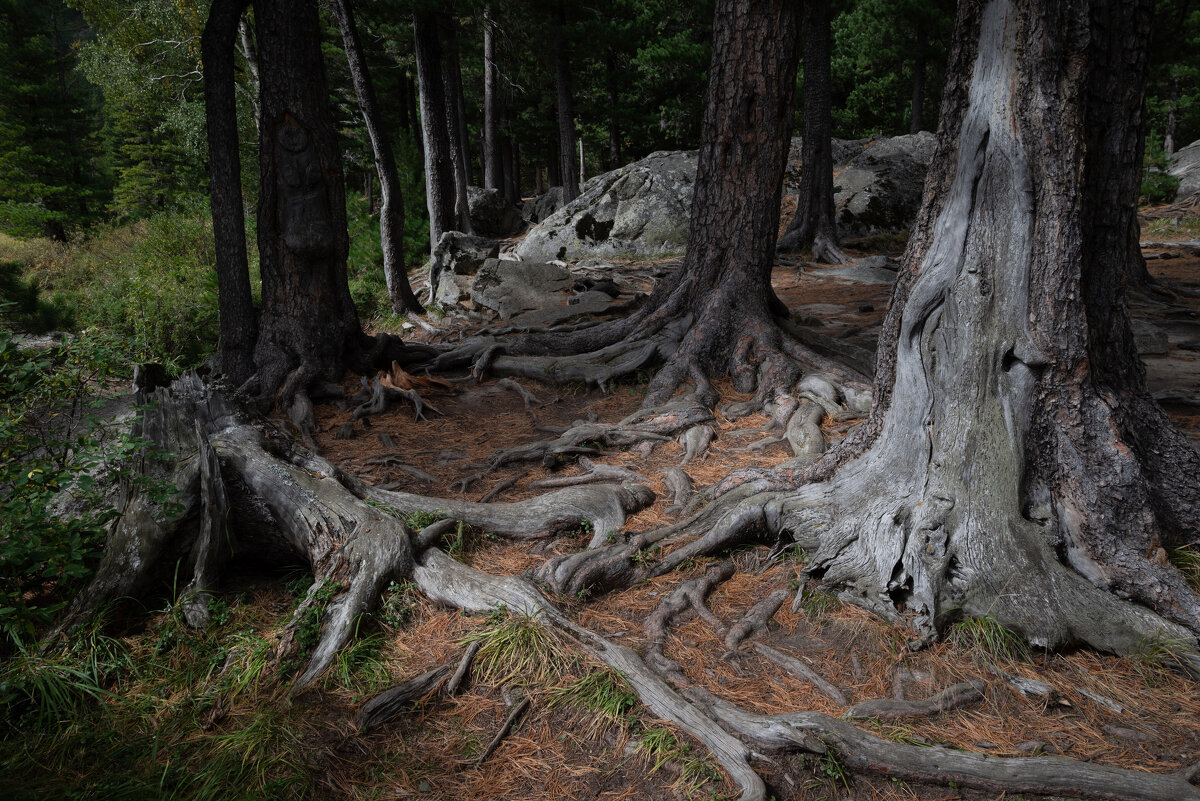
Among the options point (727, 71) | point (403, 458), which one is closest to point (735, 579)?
point (403, 458)

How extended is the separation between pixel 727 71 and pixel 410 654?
5.56 m

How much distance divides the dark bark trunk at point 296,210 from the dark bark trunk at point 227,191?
28 centimetres

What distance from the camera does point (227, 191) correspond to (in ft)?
22.2

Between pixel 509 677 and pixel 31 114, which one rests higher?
pixel 31 114

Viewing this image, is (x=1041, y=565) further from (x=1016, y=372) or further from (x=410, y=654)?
(x=410, y=654)

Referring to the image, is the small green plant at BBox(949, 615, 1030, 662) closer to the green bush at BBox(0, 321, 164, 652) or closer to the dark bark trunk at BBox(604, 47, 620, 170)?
the green bush at BBox(0, 321, 164, 652)

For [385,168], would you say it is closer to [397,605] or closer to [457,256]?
[457,256]

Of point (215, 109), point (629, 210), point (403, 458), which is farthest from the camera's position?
point (629, 210)

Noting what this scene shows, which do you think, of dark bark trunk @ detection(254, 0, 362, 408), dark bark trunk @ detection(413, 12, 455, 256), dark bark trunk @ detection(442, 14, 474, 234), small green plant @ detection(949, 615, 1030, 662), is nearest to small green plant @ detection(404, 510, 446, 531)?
small green plant @ detection(949, 615, 1030, 662)

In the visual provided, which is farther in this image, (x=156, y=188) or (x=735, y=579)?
(x=156, y=188)

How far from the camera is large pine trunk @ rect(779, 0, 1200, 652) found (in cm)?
303

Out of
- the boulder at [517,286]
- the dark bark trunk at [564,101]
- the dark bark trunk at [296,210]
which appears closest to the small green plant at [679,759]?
the dark bark trunk at [296,210]

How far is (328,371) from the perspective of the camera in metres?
7.00

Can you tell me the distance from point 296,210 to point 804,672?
628 cm
